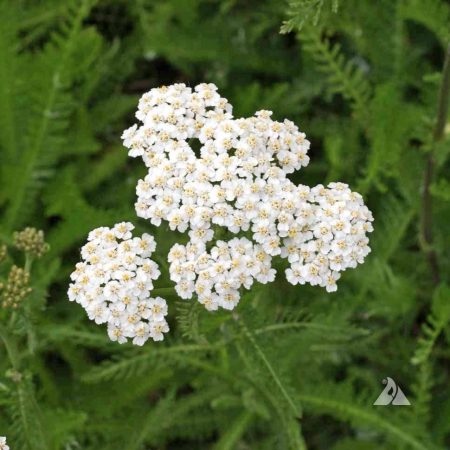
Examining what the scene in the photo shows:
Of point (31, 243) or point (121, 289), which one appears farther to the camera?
point (31, 243)

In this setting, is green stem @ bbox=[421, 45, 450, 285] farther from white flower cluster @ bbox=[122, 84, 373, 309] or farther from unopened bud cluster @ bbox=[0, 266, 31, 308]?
unopened bud cluster @ bbox=[0, 266, 31, 308]

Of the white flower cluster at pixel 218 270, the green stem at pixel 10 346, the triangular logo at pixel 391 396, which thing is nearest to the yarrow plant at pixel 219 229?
the white flower cluster at pixel 218 270

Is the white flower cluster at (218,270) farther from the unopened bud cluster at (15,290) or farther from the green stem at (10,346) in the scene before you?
the green stem at (10,346)

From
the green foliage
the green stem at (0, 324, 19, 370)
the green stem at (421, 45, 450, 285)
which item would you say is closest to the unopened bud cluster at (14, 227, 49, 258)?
the green foliage

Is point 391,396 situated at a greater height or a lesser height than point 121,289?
lesser

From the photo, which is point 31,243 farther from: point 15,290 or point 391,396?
point 391,396

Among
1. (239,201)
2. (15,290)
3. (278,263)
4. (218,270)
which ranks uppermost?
(239,201)

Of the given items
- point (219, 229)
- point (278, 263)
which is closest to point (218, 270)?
point (219, 229)
